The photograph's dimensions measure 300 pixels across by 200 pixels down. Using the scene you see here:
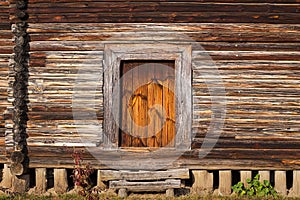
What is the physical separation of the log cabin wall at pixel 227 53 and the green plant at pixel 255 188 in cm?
28

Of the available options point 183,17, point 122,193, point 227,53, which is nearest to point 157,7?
point 183,17

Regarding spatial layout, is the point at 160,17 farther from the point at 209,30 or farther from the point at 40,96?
the point at 40,96

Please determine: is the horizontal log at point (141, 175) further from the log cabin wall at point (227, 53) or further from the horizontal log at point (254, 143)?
the horizontal log at point (254, 143)

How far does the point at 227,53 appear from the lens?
26.9 feet

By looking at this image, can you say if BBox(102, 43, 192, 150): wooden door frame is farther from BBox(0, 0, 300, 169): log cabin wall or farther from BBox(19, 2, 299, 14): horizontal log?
BBox(19, 2, 299, 14): horizontal log

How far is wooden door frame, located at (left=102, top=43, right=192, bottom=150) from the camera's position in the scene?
26.9ft

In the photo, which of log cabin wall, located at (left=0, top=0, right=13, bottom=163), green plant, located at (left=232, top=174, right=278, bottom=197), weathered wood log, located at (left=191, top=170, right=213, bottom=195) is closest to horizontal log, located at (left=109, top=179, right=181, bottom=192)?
weathered wood log, located at (left=191, top=170, right=213, bottom=195)

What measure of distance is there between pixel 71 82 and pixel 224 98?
2700 mm

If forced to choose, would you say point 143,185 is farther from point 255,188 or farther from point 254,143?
point 254,143

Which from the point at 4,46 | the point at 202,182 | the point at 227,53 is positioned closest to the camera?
the point at 227,53

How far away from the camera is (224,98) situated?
26.9 feet

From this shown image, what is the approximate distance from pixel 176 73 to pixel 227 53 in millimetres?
950

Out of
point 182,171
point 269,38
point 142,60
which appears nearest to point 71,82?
point 142,60

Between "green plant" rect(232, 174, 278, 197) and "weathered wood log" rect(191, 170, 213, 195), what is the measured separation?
1.40 feet
